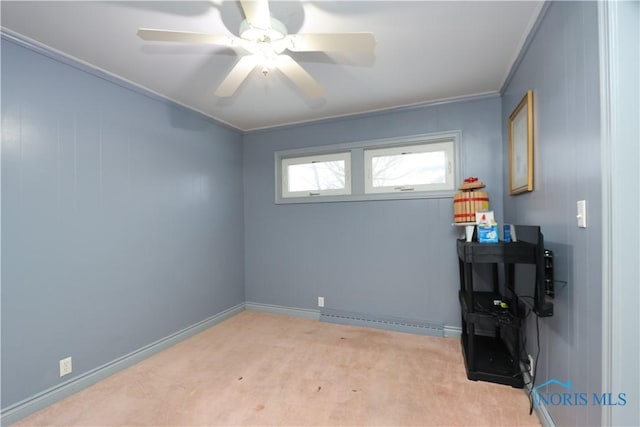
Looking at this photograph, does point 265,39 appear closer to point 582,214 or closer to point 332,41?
point 332,41

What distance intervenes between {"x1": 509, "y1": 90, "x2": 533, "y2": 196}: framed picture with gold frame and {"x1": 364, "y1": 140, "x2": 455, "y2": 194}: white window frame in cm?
64

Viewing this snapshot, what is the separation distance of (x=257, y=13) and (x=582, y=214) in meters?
1.66

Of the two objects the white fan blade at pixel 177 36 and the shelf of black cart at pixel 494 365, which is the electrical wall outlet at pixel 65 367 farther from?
the shelf of black cart at pixel 494 365

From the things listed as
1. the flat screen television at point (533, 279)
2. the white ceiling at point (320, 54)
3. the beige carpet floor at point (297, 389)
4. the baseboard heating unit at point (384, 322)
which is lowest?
the beige carpet floor at point (297, 389)

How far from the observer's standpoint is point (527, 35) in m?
1.79

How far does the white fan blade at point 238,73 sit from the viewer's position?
1.58 meters

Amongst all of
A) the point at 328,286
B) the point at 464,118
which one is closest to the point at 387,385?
the point at 328,286

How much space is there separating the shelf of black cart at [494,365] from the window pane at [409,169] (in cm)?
159

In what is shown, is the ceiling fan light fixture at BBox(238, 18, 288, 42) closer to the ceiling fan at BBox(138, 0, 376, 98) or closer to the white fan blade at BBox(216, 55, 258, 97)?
the ceiling fan at BBox(138, 0, 376, 98)

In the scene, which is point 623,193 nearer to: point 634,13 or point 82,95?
point 634,13

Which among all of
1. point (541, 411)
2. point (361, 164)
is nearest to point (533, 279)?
point (541, 411)

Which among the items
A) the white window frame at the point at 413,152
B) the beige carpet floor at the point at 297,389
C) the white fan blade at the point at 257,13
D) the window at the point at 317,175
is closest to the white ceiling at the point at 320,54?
the white fan blade at the point at 257,13

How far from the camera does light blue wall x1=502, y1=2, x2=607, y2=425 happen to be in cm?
110

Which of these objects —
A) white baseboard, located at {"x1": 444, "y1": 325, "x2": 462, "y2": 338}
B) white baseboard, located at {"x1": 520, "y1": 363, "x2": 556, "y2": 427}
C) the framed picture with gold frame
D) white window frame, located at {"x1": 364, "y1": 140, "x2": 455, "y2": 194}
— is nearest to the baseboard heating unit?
white baseboard, located at {"x1": 444, "y1": 325, "x2": 462, "y2": 338}
